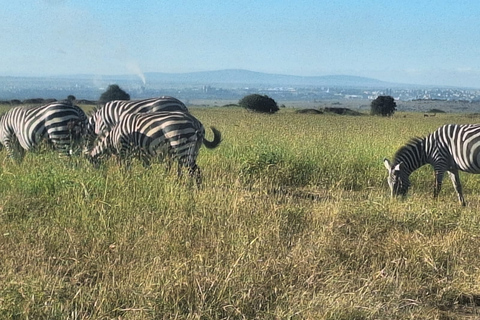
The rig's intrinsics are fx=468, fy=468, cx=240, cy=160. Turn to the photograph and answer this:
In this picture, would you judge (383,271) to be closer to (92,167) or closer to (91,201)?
(91,201)

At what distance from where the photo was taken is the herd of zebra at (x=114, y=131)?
805cm

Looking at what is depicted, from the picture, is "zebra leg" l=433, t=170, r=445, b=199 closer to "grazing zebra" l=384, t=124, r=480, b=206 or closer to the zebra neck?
"grazing zebra" l=384, t=124, r=480, b=206

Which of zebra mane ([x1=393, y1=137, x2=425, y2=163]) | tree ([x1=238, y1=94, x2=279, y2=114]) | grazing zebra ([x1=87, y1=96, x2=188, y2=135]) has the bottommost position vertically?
tree ([x1=238, y1=94, x2=279, y2=114])

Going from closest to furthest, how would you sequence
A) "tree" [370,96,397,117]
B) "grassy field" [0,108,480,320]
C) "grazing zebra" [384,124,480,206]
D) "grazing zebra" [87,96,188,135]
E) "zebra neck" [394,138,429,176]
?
"grassy field" [0,108,480,320], "grazing zebra" [384,124,480,206], "zebra neck" [394,138,429,176], "grazing zebra" [87,96,188,135], "tree" [370,96,397,117]

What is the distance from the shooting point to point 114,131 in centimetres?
861

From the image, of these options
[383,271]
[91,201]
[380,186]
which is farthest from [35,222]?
[380,186]

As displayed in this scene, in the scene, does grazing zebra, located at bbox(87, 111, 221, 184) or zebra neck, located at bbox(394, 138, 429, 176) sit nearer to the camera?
grazing zebra, located at bbox(87, 111, 221, 184)

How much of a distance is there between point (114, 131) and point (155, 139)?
1027 mm

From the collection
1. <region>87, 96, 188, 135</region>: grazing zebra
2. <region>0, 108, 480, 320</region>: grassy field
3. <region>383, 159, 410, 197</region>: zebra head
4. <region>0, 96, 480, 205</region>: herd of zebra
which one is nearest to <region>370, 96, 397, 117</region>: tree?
<region>87, 96, 188, 135</region>: grazing zebra

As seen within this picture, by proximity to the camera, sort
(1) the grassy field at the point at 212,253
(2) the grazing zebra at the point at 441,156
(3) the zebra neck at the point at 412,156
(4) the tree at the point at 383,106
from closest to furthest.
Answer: (1) the grassy field at the point at 212,253
(2) the grazing zebra at the point at 441,156
(3) the zebra neck at the point at 412,156
(4) the tree at the point at 383,106

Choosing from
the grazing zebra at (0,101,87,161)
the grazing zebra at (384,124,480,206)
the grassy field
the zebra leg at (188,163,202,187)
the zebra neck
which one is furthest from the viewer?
the grazing zebra at (0,101,87,161)

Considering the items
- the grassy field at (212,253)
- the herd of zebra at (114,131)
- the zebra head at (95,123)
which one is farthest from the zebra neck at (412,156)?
the zebra head at (95,123)

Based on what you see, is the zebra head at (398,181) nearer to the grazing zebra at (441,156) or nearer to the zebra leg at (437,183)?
the grazing zebra at (441,156)

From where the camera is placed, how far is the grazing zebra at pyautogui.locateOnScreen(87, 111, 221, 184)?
800 centimetres
